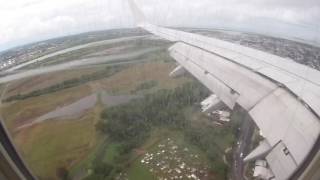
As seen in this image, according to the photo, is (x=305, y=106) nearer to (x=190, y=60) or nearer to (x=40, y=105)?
(x=190, y=60)

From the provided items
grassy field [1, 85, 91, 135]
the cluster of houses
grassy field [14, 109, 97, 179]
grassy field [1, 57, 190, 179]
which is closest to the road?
the cluster of houses

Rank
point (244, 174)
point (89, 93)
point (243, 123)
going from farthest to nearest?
point (89, 93)
point (243, 123)
point (244, 174)

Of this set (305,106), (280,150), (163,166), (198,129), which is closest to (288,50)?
(305,106)

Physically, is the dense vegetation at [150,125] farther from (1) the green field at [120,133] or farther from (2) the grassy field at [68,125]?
(2) the grassy field at [68,125]

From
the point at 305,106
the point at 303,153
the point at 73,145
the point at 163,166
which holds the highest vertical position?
the point at 305,106

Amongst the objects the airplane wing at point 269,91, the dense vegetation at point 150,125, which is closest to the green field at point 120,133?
the dense vegetation at point 150,125

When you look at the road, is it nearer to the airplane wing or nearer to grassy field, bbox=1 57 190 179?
the airplane wing

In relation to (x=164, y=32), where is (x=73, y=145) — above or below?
below
